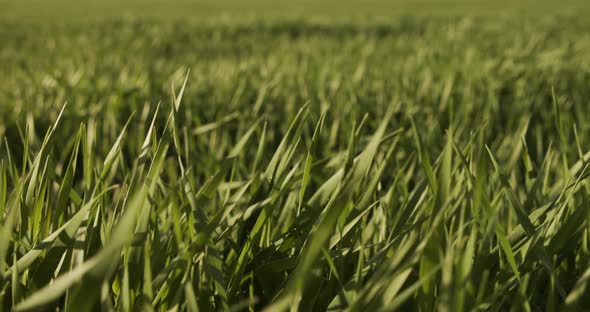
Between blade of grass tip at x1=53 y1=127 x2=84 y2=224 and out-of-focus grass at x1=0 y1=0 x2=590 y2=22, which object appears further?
out-of-focus grass at x1=0 y1=0 x2=590 y2=22

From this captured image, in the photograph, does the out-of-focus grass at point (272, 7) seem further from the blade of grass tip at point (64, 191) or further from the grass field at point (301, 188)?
the blade of grass tip at point (64, 191)

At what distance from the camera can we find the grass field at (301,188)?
527mm

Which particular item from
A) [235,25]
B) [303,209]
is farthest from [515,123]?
[235,25]

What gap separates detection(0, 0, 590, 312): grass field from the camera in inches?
20.8

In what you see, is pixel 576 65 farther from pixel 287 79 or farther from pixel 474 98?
pixel 287 79

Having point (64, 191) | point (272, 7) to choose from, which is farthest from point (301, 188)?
point (272, 7)

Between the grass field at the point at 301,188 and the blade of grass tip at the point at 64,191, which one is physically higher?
the blade of grass tip at the point at 64,191

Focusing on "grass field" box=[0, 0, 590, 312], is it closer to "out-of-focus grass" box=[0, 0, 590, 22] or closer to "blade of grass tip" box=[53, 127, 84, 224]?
"blade of grass tip" box=[53, 127, 84, 224]

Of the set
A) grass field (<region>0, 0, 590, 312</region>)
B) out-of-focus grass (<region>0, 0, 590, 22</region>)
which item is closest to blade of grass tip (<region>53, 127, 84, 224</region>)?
grass field (<region>0, 0, 590, 312</region>)

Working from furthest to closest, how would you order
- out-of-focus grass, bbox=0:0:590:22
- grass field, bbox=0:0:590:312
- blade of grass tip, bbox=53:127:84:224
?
1. out-of-focus grass, bbox=0:0:590:22
2. blade of grass tip, bbox=53:127:84:224
3. grass field, bbox=0:0:590:312

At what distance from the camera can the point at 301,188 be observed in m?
0.68

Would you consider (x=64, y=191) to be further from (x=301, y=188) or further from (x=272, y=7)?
(x=272, y=7)

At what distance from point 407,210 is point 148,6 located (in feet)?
56.9

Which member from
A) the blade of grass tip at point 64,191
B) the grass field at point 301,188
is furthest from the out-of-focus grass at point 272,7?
the blade of grass tip at point 64,191
